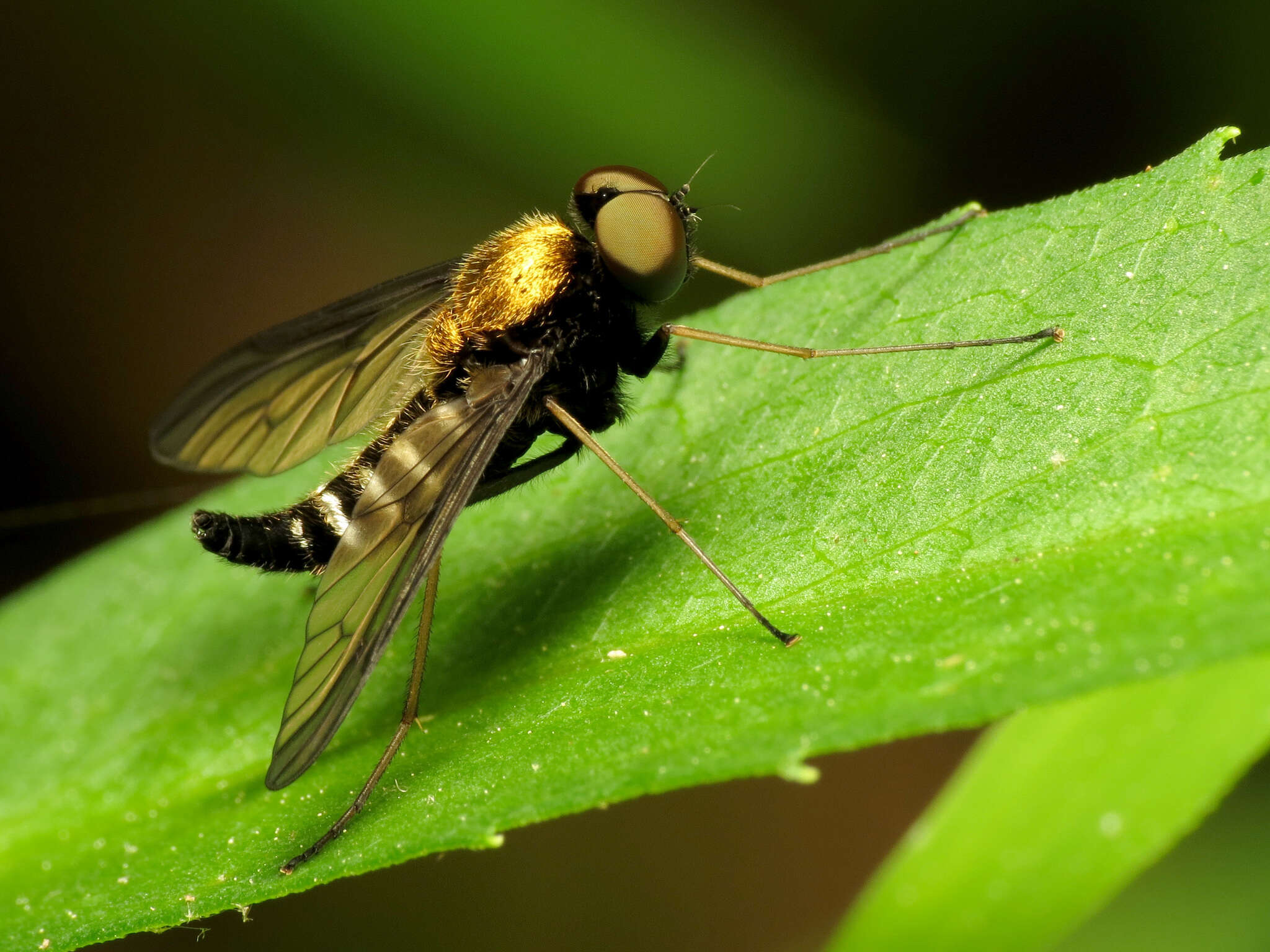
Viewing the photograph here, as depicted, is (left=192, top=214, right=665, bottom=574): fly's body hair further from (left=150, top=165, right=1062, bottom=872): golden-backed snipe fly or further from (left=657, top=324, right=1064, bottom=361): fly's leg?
(left=657, top=324, right=1064, bottom=361): fly's leg

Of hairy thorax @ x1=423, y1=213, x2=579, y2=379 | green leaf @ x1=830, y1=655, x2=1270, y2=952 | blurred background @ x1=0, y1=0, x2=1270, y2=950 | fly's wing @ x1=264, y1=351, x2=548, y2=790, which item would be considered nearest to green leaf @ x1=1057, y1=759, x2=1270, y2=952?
green leaf @ x1=830, y1=655, x2=1270, y2=952

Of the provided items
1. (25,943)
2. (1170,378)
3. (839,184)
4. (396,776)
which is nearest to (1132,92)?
(839,184)

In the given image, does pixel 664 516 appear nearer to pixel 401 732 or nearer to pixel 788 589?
pixel 788 589

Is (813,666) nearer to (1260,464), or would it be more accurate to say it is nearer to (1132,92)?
(1260,464)

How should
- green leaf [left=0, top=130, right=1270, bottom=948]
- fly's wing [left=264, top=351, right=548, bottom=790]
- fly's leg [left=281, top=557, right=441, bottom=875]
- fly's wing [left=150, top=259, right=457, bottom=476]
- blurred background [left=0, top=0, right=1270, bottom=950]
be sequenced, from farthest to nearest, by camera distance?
blurred background [left=0, top=0, right=1270, bottom=950]
fly's wing [left=150, top=259, right=457, bottom=476]
fly's leg [left=281, top=557, right=441, bottom=875]
fly's wing [left=264, top=351, right=548, bottom=790]
green leaf [left=0, top=130, right=1270, bottom=948]

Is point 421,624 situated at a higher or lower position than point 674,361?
lower

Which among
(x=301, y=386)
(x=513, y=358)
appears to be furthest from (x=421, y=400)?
(x=301, y=386)

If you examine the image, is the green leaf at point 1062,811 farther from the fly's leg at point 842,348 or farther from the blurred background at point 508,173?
the blurred background at point 508,173

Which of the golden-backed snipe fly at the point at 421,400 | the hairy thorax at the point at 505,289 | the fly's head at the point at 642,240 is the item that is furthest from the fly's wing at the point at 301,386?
the fly's head at the point at 642,240
